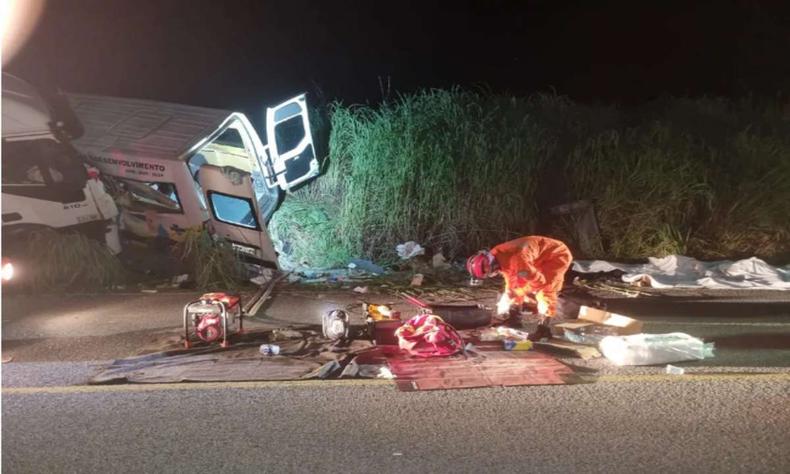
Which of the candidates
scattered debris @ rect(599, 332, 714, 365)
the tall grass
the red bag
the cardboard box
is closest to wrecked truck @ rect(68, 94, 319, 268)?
the tall grass

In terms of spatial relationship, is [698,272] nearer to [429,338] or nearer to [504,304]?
[504,304]

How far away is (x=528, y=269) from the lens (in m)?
7.30

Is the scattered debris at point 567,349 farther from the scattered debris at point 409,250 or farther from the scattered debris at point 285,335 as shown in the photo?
the scattered debris at point 409,250

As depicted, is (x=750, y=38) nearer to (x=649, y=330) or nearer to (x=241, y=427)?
(x=649, y=330)

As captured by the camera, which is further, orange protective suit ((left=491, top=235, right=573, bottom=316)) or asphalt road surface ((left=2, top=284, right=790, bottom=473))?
orange protective suit ((left=491, top=235, right=573, bottom=316))

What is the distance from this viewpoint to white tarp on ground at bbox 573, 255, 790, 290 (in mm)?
9438

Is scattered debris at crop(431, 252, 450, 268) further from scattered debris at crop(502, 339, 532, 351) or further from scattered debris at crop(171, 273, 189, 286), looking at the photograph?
scattered debris at crop(502, 339, 532, 351)

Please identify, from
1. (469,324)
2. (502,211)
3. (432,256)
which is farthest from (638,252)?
(469,324)

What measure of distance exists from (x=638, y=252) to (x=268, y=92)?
5933 mm

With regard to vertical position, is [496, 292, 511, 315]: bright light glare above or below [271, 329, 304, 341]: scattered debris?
above

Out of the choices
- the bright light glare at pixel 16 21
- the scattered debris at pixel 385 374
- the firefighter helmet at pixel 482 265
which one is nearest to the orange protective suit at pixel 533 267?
the firefighter helmet at pixel 482 265

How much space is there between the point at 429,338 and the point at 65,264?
16.9ft

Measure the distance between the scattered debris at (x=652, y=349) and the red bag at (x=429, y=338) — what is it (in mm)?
1267

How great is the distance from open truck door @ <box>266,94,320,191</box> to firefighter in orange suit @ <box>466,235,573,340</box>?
4.16 m
